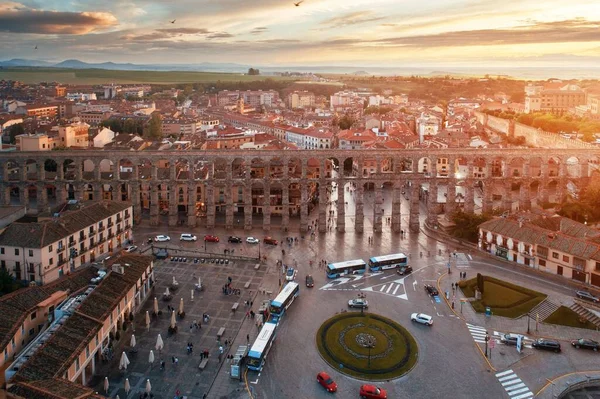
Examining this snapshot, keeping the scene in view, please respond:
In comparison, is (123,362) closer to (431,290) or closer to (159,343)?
(159,343)

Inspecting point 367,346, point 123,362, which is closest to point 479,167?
point 367,346

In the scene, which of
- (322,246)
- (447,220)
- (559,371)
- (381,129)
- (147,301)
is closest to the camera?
(559,371)

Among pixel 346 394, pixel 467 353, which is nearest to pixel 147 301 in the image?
pixel 346 394

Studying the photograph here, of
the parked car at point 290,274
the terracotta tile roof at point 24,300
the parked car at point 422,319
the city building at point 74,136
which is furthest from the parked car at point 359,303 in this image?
the city building at point 74,136

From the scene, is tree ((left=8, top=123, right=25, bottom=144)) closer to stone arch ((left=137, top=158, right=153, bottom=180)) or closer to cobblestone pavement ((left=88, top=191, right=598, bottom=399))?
stone arch ((left=137, top=158, right=153, bottom=180))

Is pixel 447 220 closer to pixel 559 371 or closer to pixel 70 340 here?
pixel 559 371

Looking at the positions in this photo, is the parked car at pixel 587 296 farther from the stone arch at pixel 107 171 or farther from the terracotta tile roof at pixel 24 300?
the stone arch at pixel 107 171

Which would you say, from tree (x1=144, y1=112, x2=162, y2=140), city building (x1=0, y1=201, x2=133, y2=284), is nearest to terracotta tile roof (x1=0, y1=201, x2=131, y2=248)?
city building (x1=0, y1=201, x2=133, y2=284)
